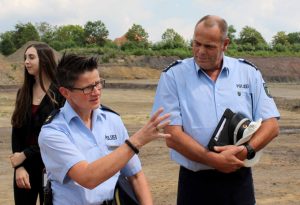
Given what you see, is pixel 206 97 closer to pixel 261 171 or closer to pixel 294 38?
pixel 261 171

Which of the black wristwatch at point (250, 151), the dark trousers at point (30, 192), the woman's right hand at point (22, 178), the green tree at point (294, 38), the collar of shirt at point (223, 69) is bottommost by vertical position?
the dark trousers at point (30, 192)

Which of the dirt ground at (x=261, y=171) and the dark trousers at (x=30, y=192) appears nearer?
the dark trousers at (x=30, y=192)

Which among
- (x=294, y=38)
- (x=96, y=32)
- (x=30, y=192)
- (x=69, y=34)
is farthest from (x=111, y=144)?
(x=294, y=38)

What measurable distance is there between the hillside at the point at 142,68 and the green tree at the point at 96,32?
24065 mm

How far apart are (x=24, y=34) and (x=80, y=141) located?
71012mm

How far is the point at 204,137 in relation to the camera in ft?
11.9

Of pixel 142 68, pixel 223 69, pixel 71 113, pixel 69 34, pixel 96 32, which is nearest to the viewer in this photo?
pixel 71 113

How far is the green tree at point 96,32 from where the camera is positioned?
79.2 metres

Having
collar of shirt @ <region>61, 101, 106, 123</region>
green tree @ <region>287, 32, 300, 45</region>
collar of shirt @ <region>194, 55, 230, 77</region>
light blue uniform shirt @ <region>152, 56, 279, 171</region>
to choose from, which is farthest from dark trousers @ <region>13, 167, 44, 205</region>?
green tree @ <region>287, 32, 300, 45</region>

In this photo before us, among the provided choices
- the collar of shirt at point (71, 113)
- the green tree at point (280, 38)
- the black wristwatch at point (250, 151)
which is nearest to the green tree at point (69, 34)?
the green tree at point (280, 38)

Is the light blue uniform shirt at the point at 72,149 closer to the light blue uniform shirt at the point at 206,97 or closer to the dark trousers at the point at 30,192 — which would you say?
the light blue uniform shirt at the point at 206,97

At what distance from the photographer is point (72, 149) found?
267cm

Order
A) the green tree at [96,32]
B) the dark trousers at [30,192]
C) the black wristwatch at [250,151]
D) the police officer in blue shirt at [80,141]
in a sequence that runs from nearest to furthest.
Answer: the police officer in blue shirt at [80,141], the black wristwatch at [250,151], the dark trousers at [30,192], the green tree at [96,32]

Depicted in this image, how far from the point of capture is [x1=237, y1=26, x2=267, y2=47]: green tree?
7969 cm
